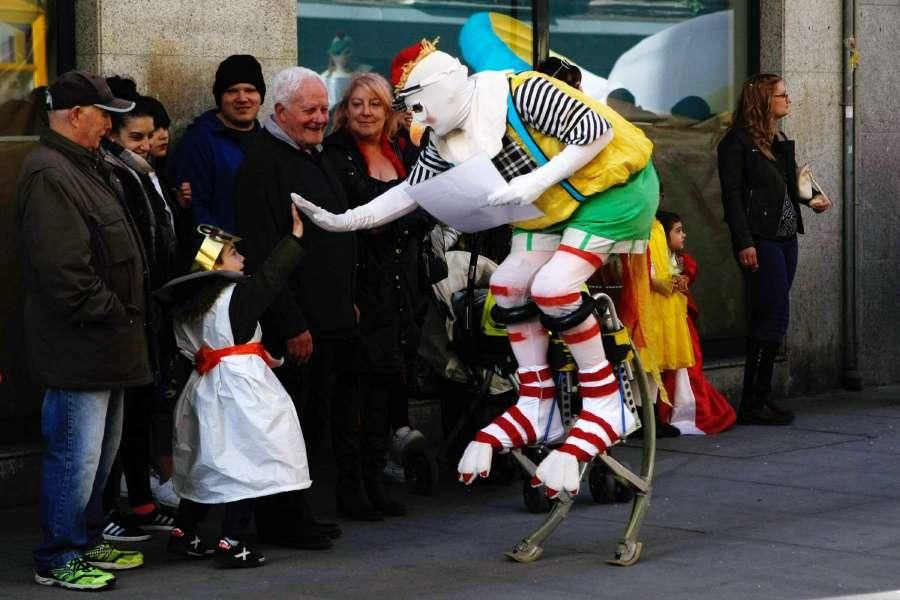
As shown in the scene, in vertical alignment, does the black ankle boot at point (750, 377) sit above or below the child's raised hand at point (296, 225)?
below

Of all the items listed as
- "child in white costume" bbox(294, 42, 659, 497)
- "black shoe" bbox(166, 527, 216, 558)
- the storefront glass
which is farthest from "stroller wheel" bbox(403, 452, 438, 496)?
the storefront glass

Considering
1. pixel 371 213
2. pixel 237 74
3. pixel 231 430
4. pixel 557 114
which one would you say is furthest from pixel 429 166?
pixel 237 74

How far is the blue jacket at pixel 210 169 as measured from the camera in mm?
7934

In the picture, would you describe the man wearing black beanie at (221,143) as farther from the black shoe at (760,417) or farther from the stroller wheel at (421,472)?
the black shoe at (760,417)

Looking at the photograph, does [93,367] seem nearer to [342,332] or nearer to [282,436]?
[282,436]

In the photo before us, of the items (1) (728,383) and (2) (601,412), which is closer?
(2) (601,412)

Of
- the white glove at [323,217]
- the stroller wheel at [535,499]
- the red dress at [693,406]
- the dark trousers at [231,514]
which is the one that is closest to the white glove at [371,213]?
the white glove at [323,217]

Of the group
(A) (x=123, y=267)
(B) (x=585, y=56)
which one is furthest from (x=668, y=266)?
(A) (x=123, y=267)

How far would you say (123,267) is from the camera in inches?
252

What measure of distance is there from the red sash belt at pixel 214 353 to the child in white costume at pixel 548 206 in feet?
1.81

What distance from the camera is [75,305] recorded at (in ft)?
20.1

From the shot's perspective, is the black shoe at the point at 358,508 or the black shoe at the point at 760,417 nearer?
the black shoe at the point at 358,508

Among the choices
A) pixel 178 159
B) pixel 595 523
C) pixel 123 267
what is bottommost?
pixel 595 523

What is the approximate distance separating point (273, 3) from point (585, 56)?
2.63 metres
